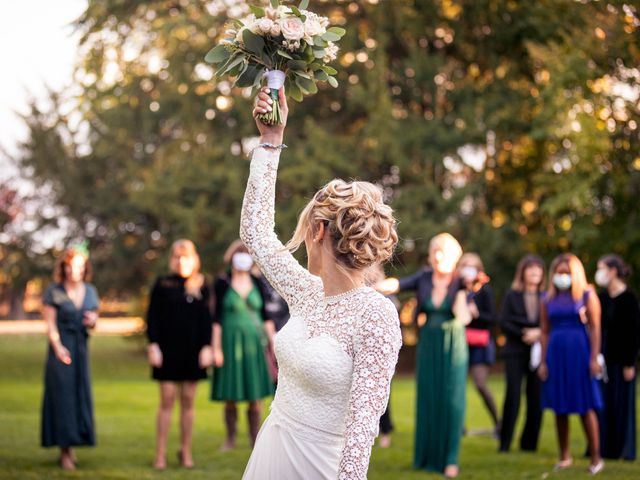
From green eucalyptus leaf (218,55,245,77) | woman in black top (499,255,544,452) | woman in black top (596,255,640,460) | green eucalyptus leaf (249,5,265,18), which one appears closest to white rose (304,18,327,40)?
green eucalyptus leaf (249,5,265,18)

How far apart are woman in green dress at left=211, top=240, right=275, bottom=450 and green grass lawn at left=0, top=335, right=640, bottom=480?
778 mm

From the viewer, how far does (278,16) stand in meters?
4.23

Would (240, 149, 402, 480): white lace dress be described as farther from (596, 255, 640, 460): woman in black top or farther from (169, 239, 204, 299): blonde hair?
(596, 255, 640, 460): woman in black top

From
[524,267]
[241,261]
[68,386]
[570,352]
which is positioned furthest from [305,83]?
[524,267]

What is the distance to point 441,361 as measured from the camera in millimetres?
10406

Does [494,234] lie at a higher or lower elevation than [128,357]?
higher

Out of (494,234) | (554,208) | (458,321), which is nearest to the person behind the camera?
(458,321)

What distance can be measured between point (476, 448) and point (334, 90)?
53.1ft

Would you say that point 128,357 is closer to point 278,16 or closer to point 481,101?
point 481,101

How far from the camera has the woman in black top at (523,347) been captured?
38.9ft

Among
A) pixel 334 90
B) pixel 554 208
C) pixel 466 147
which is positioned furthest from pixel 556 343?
pixel 334 90

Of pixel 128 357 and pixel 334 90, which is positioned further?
pixel 128 357

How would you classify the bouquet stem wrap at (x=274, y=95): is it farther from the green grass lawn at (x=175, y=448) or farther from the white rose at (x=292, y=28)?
the green grass lawn at (x=175, y=448)

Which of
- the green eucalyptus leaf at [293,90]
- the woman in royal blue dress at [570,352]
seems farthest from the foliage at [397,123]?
the green eucalyptus leaf at [293,90]
